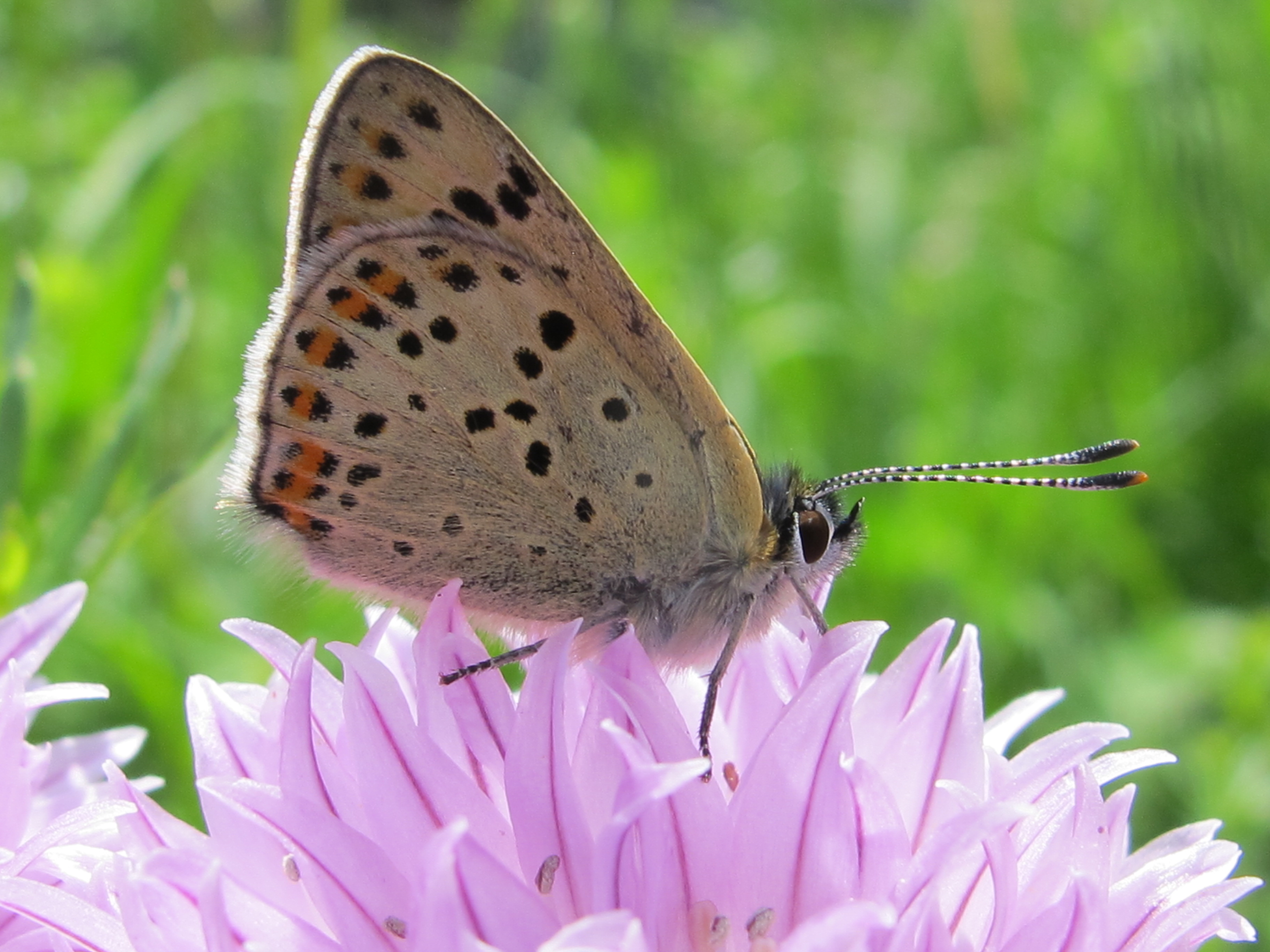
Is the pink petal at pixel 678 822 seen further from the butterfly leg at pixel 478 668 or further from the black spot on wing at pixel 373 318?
the black spot on wing at pixel 373 318

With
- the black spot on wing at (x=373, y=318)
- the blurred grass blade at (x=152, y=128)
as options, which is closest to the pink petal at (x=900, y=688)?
the black spot on wing at (x=373, y=318)

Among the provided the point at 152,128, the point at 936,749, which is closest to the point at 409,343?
the point at 936,749

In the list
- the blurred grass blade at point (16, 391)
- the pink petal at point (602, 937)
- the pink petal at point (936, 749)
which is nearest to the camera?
the pink petal at point (602, 937)

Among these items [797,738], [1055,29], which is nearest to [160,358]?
[797,738]

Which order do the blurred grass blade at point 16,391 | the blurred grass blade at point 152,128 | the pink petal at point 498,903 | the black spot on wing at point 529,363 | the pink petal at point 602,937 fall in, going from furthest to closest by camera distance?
the blurred grass blade at point 152,128 → the blurred grass blade at point 16,391 → the black spot on wing at point 529,363 → the pink petal at point 498,903 → the pink petal at point 602,937

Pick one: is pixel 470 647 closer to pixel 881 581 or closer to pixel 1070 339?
pixel 881 581

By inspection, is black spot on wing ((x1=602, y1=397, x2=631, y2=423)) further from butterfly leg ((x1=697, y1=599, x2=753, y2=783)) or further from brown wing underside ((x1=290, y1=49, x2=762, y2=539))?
butterfly leg ((x1=697, y1=599, x2=753, y2=783))
